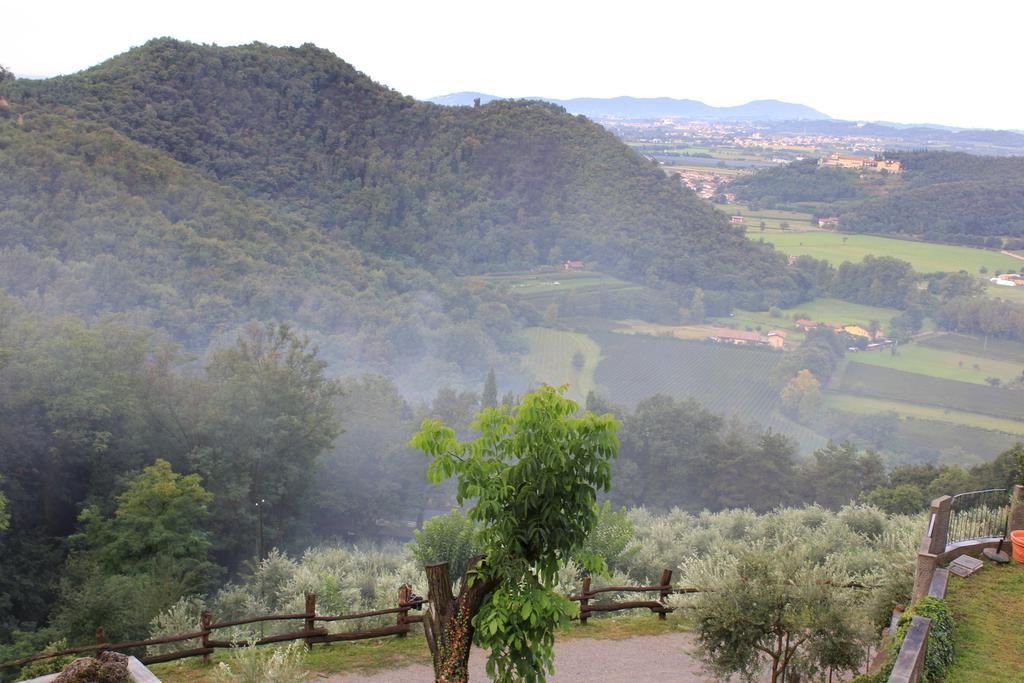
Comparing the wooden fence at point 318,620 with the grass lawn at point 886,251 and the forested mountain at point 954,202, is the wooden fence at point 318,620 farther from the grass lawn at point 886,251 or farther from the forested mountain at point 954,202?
the forested mountain at point 954,202

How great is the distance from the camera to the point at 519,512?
5.74 metres

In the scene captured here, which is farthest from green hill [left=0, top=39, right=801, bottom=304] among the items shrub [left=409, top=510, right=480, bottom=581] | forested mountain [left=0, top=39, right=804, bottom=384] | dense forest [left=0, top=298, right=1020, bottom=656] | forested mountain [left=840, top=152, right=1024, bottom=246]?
shrub [left=409, top=510, right=480, bottom=581]

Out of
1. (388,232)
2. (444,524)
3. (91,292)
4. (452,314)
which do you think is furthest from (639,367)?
(444,524)

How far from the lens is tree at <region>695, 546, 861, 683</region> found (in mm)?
7023

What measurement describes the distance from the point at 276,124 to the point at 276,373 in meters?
61.4

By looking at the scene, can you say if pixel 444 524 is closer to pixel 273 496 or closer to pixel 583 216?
pixel 273 496

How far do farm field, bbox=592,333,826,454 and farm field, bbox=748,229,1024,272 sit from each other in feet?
67.6

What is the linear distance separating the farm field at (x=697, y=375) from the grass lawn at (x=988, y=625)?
48392mm

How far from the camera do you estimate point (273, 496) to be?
2419 cm

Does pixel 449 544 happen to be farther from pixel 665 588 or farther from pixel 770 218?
pixel 770 218

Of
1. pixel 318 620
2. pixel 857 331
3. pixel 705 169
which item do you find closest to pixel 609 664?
pixel 318 620

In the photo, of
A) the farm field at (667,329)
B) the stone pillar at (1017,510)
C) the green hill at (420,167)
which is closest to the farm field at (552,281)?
the green hill at (420,167)

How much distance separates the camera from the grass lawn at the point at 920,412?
51.8m

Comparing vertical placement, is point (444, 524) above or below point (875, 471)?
above
